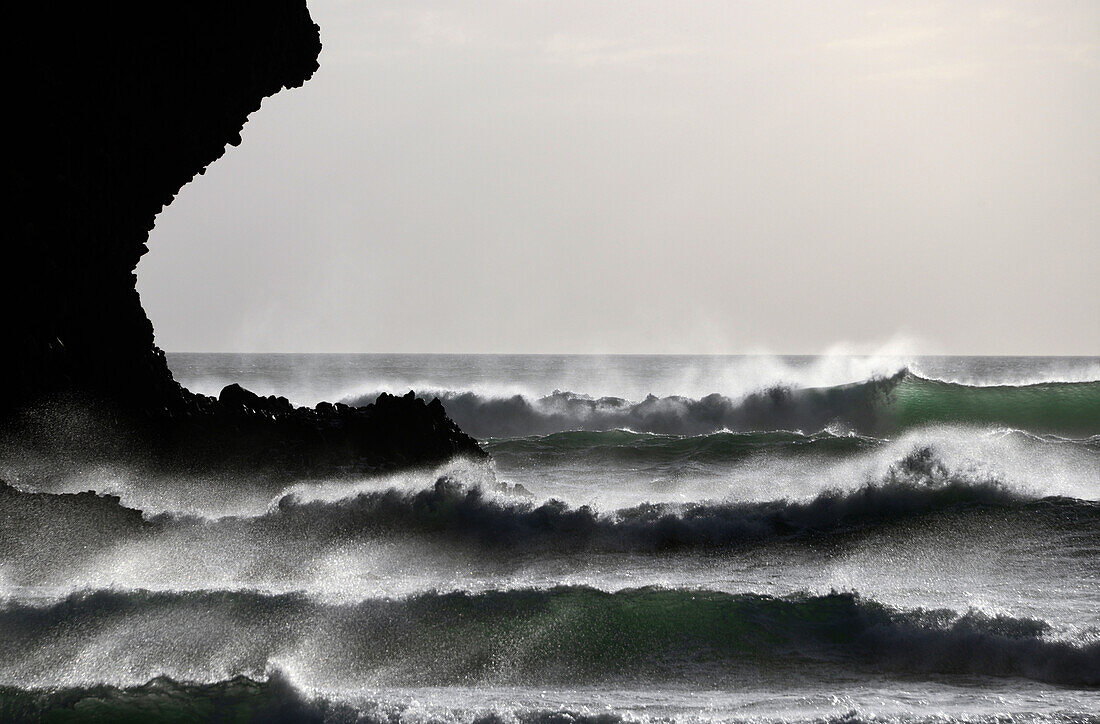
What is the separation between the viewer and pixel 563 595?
33.0 ft

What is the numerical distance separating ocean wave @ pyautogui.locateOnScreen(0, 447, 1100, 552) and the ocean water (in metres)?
0.03

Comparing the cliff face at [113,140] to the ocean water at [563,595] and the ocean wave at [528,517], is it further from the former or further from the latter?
the ocean wave at [528,517]

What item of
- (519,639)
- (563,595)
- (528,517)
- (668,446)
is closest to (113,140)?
(528,517)

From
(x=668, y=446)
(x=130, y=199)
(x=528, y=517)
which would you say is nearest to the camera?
(x=528, y=517)

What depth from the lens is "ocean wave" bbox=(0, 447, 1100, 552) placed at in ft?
41.2

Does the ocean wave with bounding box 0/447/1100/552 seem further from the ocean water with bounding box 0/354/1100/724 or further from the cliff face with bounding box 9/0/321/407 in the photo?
the cliff face with bounding box 9/0/321/407

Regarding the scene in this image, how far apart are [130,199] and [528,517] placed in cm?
765

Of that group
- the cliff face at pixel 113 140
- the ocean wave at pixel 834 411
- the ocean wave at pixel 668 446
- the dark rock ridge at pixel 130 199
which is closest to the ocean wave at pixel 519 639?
the dark rock ridge at pixel 130 199

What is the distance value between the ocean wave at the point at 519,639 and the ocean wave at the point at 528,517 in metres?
2.67

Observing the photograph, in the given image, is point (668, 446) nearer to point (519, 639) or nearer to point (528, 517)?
point (528, 517)

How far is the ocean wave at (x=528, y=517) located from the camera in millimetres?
12570

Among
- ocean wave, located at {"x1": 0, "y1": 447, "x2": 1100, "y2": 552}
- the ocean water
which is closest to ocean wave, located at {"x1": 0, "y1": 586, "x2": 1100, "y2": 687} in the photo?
the ocean water

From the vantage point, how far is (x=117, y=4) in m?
15.0

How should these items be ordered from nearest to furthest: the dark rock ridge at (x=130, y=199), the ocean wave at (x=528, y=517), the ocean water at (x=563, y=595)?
the ocean water at (x=563, y=595) < the ocean wave at (x=528, y=517) < the dark rock ridge at (x=130, y=199)
